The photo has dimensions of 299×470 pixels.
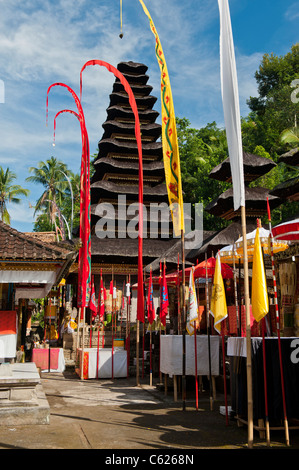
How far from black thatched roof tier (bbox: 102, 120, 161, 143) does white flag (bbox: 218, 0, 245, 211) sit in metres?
27.9

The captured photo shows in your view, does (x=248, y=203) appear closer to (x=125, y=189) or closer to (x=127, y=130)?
(x=125, y=189)

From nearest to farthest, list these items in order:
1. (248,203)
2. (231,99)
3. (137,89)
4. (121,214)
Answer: (231,99) < (248,203) < (121,214) < (137,89)

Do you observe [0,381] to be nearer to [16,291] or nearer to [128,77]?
[16,291]

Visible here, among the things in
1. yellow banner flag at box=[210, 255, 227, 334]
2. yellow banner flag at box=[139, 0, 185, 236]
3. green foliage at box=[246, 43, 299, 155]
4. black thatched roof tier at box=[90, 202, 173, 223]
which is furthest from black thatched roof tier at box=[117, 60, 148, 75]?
yellow banner flag at box=[210, 255, 227, 334]

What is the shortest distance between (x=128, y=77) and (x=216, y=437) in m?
34.8

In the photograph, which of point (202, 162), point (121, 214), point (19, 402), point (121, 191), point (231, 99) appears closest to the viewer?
point (231, 99)

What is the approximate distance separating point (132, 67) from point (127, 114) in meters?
5.08

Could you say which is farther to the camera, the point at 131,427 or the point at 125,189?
the point at 125,189

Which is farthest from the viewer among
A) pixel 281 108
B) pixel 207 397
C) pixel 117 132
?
pixel 281 108

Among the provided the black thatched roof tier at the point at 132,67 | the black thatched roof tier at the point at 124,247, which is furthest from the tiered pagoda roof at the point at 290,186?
the black thatched roof tier at the point at 132,67

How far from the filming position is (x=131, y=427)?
7.43 m

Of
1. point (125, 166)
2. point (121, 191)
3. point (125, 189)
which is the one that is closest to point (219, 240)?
point (121, 191)
